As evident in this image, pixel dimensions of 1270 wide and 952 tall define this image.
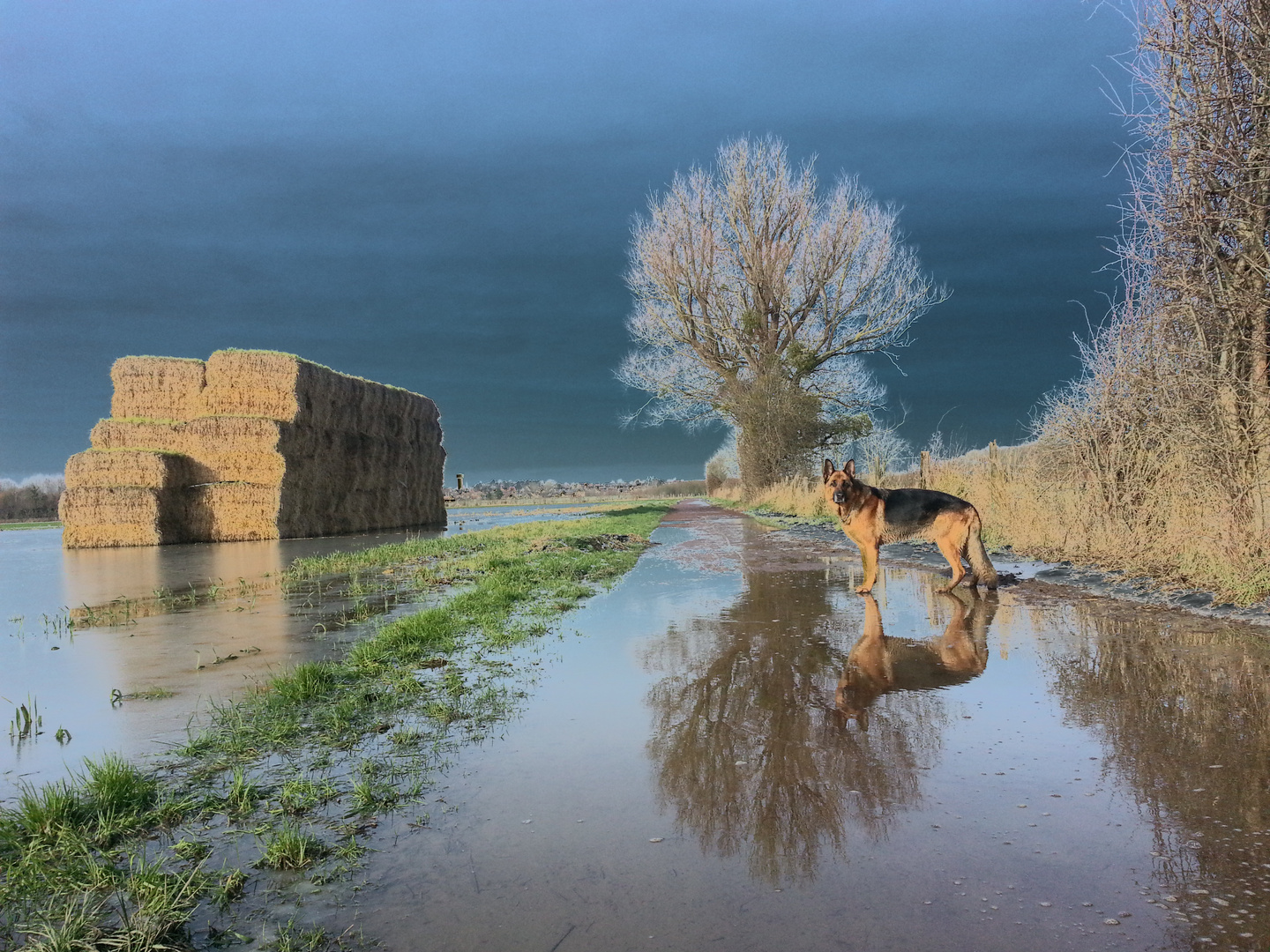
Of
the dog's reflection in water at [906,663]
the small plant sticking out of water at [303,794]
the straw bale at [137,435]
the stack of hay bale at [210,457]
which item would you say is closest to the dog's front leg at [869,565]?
the dog's reflection in water at [906,663]

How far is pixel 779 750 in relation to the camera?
3.55 meters

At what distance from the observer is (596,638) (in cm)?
651

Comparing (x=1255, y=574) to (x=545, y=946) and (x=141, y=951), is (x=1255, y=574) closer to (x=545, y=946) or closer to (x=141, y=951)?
(x=545, y=946)

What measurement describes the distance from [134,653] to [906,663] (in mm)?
6196

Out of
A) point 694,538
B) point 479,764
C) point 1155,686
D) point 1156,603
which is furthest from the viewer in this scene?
point 694,538

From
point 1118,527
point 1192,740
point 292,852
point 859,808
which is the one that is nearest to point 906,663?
point 1192,740

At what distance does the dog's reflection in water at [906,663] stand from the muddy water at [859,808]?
28 millimetres

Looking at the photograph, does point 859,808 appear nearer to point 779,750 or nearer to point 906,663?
point 779,750

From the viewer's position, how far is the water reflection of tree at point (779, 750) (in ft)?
9.00

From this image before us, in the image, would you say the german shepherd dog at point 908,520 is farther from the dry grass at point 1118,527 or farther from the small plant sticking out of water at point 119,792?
the small plant sticking out of water at point 119,792

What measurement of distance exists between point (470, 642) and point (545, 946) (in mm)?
4490

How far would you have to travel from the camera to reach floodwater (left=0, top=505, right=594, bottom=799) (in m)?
4.05

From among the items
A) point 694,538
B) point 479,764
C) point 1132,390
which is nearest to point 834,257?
point 694,538

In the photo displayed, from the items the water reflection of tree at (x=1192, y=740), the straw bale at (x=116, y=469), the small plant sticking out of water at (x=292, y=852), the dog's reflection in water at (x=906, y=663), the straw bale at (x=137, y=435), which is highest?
the straw bale at (x=137, y=435)
